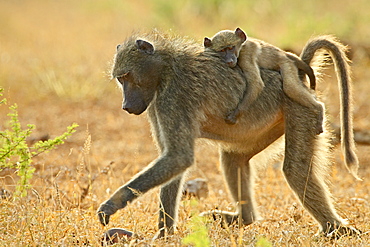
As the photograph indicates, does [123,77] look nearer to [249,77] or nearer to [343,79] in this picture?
[249,77]

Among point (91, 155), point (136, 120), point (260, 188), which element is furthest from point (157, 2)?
point (260, 188)

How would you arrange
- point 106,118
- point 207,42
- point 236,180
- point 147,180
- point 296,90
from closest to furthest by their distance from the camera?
1. point 147,180
2. point 296,90
3. point 207,42
4. point 236,180
5. point 106,118

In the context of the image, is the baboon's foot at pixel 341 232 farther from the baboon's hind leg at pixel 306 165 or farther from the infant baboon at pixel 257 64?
the infant baboon at pixel 257 64

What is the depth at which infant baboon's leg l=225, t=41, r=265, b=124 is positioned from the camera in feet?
12.5

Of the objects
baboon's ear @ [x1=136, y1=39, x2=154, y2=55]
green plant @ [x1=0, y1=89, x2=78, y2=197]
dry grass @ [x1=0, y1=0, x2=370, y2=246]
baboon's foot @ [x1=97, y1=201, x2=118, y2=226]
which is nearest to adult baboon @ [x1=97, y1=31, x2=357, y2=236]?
baboon's ear @ [x1=136, y1=39, x2=154, y2=55]

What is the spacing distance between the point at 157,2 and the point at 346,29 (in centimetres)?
453

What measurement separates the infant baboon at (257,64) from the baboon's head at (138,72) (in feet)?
1.53

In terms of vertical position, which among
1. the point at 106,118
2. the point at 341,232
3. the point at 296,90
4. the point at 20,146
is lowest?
the point at 341,232

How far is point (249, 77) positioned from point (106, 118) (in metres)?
4.69

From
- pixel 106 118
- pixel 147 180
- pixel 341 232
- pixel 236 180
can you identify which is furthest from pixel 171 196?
pixel 106 118

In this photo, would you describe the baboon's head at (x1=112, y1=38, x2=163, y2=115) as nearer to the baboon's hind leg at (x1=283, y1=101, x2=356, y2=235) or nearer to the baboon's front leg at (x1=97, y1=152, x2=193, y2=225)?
the baboon's front leg at (x1=97, y1=152, x2=193, y2=225)

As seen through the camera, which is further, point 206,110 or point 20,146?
point 206,110

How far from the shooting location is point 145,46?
3.77 metres

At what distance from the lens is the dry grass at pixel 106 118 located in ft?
11.7
